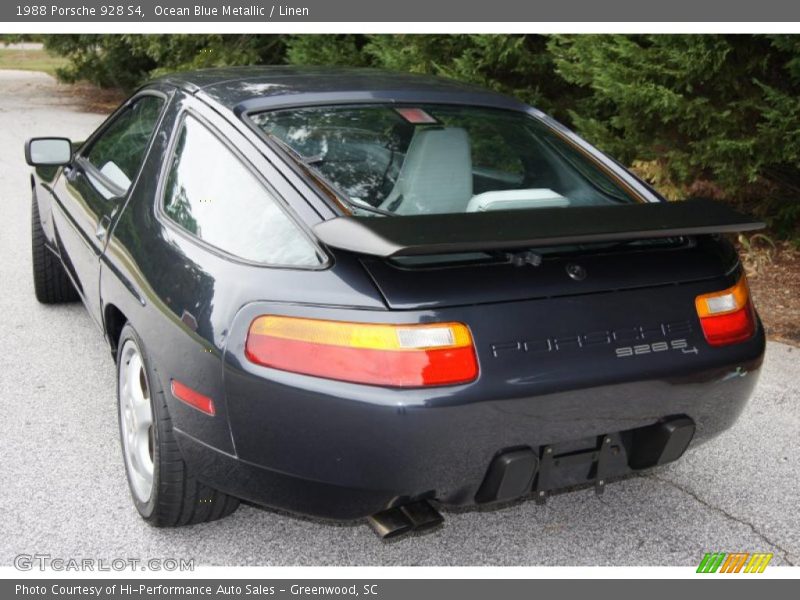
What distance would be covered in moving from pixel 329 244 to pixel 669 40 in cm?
460

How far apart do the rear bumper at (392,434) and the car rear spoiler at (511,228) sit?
385 mm

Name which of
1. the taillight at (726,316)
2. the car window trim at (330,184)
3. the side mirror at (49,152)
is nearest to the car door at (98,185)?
the side mirror at (49,152)

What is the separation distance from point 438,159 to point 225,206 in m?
0.82

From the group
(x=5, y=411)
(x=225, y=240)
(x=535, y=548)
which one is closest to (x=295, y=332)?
(x=225, y=240)

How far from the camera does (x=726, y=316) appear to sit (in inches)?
113

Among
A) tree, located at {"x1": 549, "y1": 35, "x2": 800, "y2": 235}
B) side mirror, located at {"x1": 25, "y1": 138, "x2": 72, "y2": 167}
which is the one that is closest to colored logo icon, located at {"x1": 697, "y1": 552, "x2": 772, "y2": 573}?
side mirror, located at {"x1": 25, "y1": 138, "x2": 72, "y2": 167}

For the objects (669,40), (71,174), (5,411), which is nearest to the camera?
(5,411)

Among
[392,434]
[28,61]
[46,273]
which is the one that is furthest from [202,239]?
[28,61]

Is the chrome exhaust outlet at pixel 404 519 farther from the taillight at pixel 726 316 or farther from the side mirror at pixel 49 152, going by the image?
the side mirror at pixel 49 152

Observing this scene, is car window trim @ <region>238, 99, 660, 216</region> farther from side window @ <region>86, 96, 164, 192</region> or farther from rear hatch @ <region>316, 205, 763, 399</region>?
side window @ <region>86, 96, 164, 192</region>

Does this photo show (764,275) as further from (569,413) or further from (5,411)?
(5,411)

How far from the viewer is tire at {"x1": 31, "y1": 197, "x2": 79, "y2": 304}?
5383 millimetres

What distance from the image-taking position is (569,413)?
8.46 feet

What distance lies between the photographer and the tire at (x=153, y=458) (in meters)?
2.95
